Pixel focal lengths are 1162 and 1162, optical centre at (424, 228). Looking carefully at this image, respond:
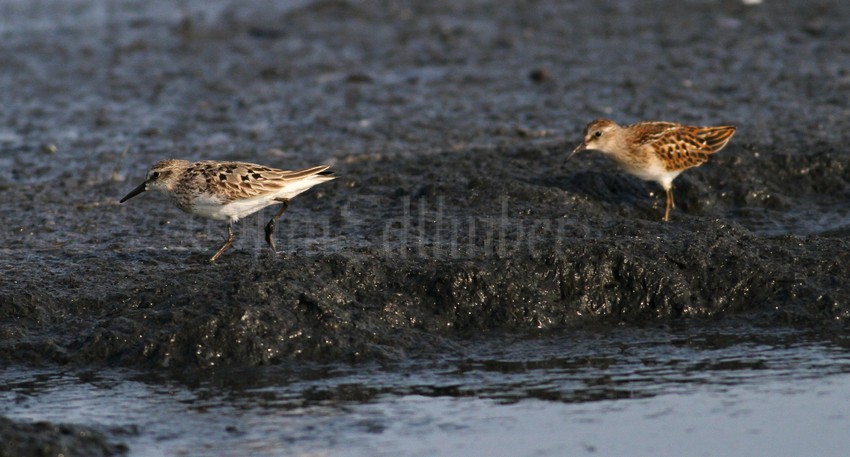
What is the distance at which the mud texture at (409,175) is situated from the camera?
23.8 feet

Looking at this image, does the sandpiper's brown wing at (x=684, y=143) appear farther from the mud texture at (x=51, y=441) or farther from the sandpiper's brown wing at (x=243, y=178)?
the mud texture at (x=51, y=441)

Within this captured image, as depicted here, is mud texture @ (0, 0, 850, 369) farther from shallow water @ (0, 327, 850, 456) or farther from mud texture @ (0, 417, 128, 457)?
mud texture @ (0, 417, 128, 457)

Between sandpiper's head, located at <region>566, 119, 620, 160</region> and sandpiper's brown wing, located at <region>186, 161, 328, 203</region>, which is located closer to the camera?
sandpiper's brown wing, located at <region>186, 161, 328, 203</region>

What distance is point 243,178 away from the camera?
27.9 feet

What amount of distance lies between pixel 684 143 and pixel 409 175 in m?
2.33

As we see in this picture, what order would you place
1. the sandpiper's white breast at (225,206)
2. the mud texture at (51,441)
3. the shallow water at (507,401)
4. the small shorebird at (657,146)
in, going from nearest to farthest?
the mud texture at (51,441)
the shallow water at (507,401)
the sandpiper's white breast at (225,206)
the small shorebird at (657,146)

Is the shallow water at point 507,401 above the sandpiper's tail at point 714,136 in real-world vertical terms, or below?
below

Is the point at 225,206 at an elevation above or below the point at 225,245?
above

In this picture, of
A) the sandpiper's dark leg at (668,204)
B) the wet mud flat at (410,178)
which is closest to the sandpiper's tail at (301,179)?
the wet mud flat at (410,178)

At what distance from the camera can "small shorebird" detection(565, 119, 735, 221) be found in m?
9.23

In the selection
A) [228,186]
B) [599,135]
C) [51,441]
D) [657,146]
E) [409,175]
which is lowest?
[51,441]

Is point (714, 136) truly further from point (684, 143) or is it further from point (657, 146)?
point (657, 146)

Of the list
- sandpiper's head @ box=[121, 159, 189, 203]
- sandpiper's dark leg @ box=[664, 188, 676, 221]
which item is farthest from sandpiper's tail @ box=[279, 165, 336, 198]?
sandpiper's dark leg @ box=[664, 188, 676, 221]

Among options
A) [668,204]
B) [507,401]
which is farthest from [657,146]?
[507,401]
